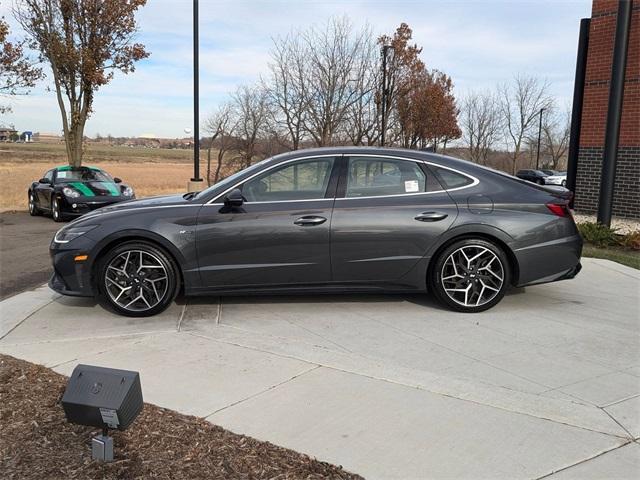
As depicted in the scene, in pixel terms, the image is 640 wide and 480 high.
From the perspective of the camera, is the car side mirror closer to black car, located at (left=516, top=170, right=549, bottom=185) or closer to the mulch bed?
the mulch bed

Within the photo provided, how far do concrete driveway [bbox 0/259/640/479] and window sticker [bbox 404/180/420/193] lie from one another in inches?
44.6

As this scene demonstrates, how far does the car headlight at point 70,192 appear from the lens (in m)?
13.4

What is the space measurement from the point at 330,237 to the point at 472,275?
1373mm

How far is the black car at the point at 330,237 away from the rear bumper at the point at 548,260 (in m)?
0.01

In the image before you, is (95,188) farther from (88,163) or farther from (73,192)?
(88,163)

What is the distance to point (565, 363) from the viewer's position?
4012 millimetres

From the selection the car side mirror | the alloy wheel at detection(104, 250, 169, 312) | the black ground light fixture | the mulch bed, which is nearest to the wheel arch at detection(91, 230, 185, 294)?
the alloy wheel at detection(104, 250, 169, 312)

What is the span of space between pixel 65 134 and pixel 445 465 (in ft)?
60.0

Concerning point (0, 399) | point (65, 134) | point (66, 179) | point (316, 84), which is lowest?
point (0, 399)

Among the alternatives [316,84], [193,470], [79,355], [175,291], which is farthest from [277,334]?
[316,84]

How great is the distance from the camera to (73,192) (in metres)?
13.5

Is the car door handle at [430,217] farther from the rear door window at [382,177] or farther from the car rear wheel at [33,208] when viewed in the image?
the car rear wheel at [33,208]

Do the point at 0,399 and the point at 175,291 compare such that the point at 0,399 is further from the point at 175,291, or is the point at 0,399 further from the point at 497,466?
the point at 497,466

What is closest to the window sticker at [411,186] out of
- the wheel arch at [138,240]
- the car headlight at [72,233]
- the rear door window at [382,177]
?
the rear door window at [382,177]
